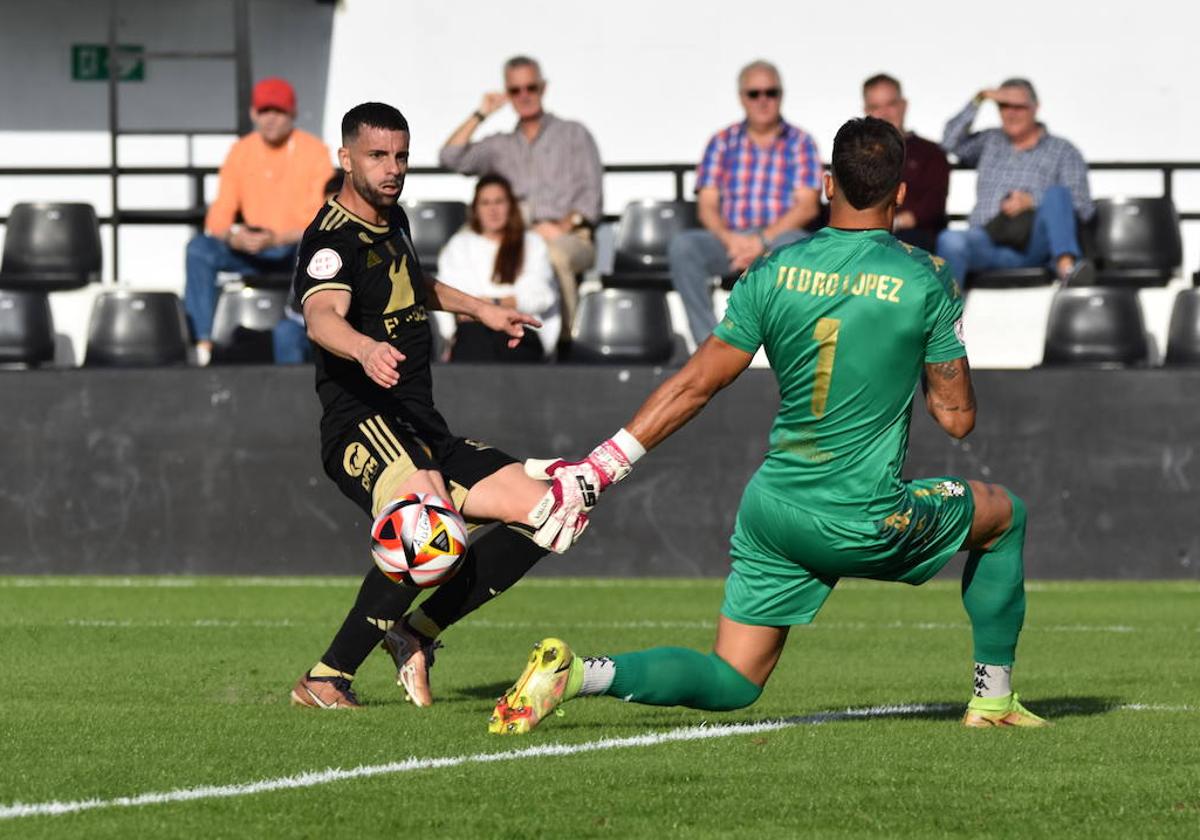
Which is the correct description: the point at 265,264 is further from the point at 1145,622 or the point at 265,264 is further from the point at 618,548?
the point at 1145,622

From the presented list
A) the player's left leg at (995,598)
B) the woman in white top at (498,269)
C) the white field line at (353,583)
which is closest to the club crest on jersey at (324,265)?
the player's left leg at (995,598)

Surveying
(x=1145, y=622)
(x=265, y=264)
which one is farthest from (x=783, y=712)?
(x=265, y=264)

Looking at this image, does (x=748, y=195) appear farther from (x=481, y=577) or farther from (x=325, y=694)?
(x=325, y=694)

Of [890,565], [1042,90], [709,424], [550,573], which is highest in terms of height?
[1042,90]

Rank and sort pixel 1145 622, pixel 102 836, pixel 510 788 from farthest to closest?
pixel 1145 622 < pixel 510 788 < pixel 102 836

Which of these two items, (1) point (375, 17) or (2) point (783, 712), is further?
(1) point (375, 17)

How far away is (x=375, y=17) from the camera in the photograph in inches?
696

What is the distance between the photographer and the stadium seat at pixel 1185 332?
14.4 m

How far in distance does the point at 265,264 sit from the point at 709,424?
142 inches

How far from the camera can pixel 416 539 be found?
720cm

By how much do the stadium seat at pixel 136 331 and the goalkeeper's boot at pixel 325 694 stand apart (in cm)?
740

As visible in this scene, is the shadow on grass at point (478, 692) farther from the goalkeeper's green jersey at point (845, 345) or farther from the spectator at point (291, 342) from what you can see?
the spectator at point (291, 342)

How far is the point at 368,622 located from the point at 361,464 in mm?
550

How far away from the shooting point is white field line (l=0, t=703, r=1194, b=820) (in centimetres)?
528
